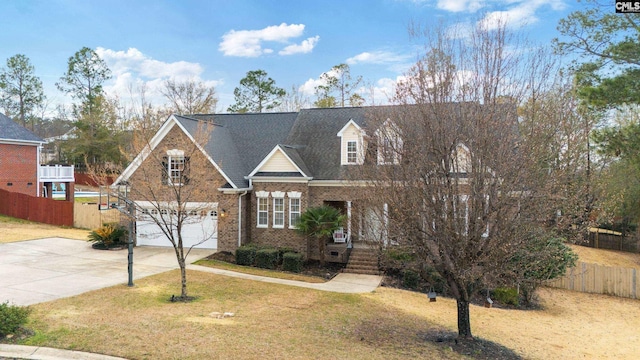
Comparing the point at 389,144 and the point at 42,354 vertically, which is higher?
the point at 389,144

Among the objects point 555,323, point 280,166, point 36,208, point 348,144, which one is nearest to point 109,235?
point 280,166

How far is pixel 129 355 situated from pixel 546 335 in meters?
12.3

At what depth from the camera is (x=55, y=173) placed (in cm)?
3500

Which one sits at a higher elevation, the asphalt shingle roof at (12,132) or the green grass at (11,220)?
the asphalt shingle roof at (12,132)

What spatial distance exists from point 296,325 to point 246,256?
940 cm

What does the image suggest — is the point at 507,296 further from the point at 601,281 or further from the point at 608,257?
the point at 608,257

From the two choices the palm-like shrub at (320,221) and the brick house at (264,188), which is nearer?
the palm-like shrub at (320,221)

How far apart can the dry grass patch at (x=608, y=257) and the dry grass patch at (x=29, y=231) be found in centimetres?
3173

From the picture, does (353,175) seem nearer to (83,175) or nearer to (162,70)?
(162,70)


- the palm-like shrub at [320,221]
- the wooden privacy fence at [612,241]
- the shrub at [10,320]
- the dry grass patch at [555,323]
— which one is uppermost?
the palm-like shrub at [320,221]

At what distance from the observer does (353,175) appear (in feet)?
51.6

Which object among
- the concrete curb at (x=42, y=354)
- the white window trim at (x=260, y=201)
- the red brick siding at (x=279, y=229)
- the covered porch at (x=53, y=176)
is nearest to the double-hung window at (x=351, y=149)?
the red brick siding at (x=279, y=229)

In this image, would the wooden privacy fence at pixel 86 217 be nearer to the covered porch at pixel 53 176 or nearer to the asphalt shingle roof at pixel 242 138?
the covered porch at pixel 53 176

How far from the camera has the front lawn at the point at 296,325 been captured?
891cm
